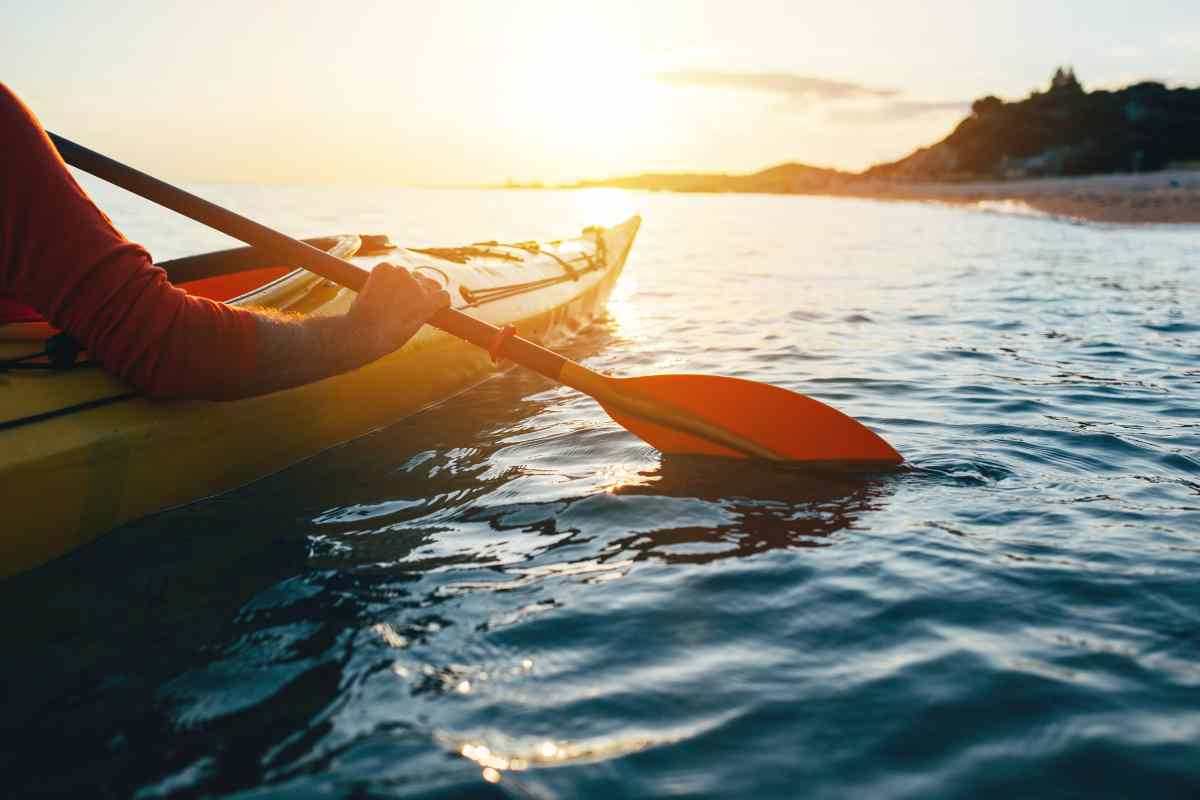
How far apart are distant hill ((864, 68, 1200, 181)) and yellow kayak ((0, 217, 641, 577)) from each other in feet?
293

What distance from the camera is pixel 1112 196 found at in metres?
47.4

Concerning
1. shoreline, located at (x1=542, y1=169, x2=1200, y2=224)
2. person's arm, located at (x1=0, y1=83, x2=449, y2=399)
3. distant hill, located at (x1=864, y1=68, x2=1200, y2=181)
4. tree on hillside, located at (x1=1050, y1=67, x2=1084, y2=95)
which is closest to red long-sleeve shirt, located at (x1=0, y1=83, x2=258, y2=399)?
person's arm, located at (x1=0, y1=83, x2=449, y2=399)

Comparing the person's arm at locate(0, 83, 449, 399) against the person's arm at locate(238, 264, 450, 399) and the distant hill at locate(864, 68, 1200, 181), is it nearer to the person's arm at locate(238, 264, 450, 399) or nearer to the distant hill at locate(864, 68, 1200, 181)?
the person's arm at locate(238, 264, 450, 399)

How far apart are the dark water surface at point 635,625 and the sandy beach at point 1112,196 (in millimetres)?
31715

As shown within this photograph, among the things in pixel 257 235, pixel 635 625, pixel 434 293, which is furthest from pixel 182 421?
pixel 635 625

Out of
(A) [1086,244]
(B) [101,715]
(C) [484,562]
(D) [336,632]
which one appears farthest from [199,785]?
(A) [1086,244]

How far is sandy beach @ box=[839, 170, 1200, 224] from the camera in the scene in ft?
106

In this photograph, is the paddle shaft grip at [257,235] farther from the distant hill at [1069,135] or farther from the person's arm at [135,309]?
the distant hill at [1069,135]

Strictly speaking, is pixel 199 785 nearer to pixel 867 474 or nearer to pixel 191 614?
pixel 191 614

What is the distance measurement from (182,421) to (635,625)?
209 cm

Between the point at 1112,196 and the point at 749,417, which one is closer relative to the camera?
the point at 749,417

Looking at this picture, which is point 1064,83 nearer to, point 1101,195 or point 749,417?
point 1101,195

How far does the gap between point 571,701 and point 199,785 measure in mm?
881

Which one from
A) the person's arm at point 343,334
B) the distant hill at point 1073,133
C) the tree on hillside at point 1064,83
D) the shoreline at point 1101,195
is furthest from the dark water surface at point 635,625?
the tree on hillside at point 1064,83
